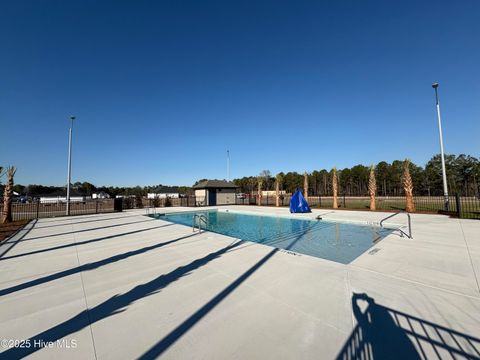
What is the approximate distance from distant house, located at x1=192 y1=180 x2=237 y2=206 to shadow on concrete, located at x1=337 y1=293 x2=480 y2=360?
80.4 ft

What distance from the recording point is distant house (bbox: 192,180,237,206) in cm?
2684

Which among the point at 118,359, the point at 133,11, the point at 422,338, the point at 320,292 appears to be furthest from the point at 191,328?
the point at 133,11

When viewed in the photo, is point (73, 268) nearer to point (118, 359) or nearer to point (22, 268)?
point (22, 268)

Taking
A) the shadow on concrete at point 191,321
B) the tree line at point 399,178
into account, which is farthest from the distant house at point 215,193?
the shadow on concrete at point 191,321

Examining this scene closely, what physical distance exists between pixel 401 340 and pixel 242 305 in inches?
77.1

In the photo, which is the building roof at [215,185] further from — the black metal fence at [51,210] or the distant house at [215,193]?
the black metal fence at [51,210]

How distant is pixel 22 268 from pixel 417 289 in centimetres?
830

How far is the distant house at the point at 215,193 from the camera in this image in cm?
2684

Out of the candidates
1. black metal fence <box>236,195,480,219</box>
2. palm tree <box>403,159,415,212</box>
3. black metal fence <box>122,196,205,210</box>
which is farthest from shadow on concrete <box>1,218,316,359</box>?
black metal fence <box>122,196,205,210</box>

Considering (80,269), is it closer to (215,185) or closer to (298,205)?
(298,205)

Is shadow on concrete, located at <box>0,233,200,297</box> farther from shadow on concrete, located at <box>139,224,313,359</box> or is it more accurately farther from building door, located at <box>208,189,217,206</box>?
building door, located at <box>208,189,217,206</box>

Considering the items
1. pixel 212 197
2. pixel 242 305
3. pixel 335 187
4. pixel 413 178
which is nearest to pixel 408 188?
pixel 335 187

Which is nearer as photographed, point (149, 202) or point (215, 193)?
point (149, 202)

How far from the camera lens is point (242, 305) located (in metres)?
3.17
